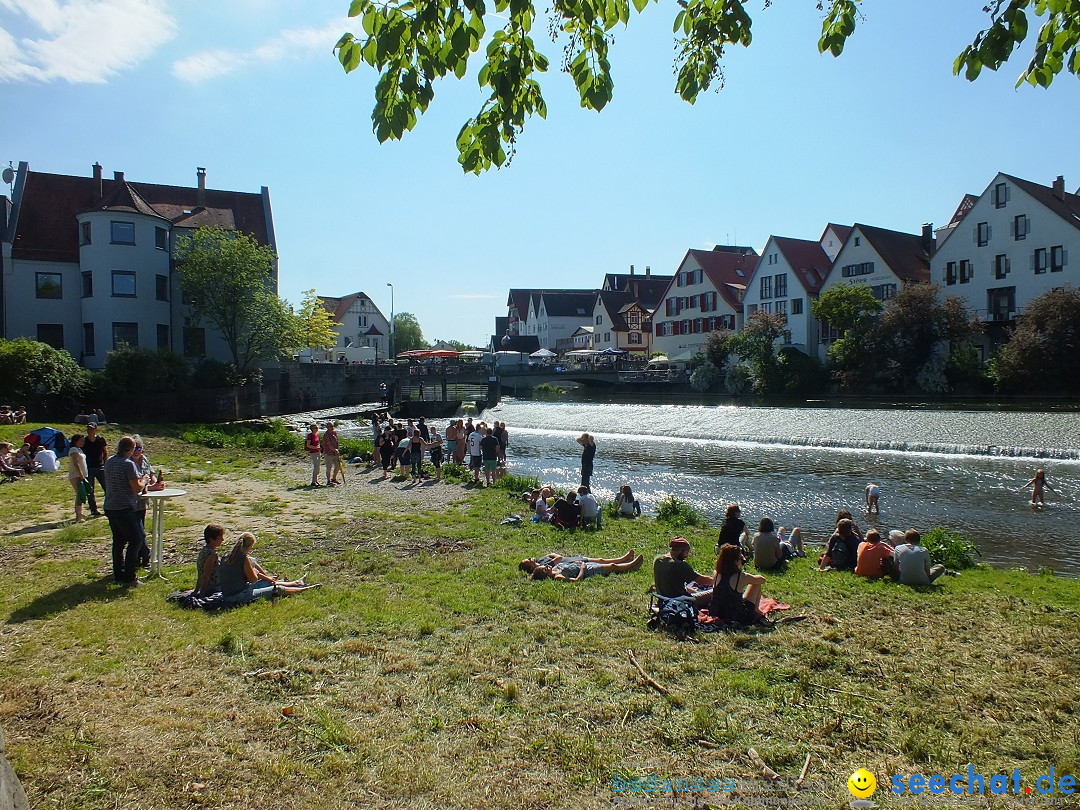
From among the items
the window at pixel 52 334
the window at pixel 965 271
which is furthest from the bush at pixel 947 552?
the window at pixel 965 271

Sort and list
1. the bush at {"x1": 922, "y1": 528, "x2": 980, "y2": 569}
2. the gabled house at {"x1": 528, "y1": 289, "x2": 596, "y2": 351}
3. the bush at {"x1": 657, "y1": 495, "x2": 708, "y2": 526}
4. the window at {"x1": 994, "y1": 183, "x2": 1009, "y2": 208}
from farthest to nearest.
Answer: the gabled house at {"x1": 528, "y1": 289, "x2": 596, "y2": 351}, the window at {"x1": 994, "y1": 183, "x2": 1009, "y2": 208}, the bush at {"x1": 657, "y1": 495, "x2": 708, "y2": 526}, the bush at {"x1": 922, "y1": 528, "x2": 980, "y2": 569}

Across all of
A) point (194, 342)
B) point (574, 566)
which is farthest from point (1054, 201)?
point (194, 342)

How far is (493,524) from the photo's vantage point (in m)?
14.3

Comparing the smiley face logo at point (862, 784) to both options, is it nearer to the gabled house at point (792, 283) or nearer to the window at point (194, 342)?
the window at point (194, 342)

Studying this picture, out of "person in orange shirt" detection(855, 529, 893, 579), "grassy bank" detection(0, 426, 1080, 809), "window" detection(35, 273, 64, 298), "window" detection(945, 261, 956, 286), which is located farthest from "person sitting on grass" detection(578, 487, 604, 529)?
"window" detection(945, 261, 956, 286)

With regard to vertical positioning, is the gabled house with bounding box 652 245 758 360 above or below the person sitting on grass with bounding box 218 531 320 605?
above

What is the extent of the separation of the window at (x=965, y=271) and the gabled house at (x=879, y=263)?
10.2 ft

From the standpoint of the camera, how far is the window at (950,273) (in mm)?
53844

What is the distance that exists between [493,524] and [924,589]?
763cm

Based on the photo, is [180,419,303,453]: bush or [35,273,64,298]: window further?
[35,273,64,298]: window

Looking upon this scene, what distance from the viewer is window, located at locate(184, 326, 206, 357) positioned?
45.8 metres

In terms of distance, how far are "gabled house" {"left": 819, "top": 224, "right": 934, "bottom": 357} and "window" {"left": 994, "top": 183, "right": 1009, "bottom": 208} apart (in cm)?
741

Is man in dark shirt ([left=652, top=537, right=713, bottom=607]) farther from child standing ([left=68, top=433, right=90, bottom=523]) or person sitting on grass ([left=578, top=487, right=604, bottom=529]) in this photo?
child standing ([left=68, top=433, right=90, bottom=523])

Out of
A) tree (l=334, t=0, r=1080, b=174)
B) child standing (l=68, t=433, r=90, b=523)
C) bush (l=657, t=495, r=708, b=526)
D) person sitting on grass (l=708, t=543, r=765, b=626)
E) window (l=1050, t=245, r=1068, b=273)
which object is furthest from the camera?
window (l=1050, t=245, r=1068, b=273)
